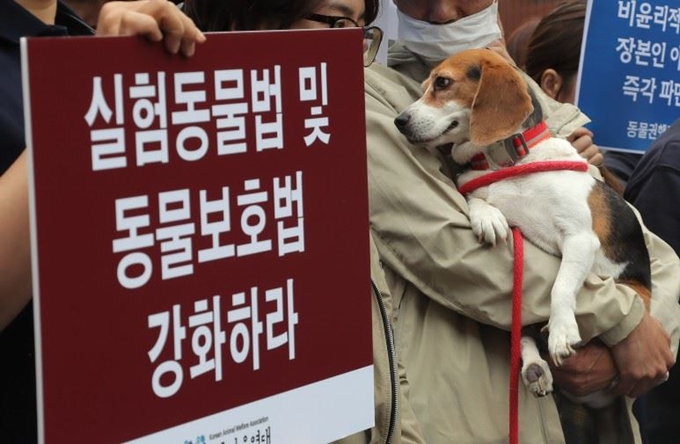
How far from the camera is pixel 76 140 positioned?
1.20 meters

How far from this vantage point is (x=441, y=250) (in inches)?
88.0

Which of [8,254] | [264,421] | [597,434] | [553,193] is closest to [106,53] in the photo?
[8,254]

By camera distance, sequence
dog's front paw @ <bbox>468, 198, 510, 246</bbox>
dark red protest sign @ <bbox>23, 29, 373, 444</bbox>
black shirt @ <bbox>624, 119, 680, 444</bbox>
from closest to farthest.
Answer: dark red protest sign @ <bbox>23, 29, 373, 444</bbox>, dog's front paw @ <bbox>468, 198, 510, 246</bbox>, black shirt @ <bbox>624, 119, 680, 444</bbox>

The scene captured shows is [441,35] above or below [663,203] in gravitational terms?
above

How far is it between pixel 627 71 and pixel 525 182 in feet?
4.67

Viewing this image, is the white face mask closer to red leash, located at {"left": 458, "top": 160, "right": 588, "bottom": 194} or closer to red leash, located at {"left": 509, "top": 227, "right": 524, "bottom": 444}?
red leash, located at {"left": 458, "top": 160, "right": 588, "bottom": 194}

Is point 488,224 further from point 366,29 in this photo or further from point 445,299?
point 366,29

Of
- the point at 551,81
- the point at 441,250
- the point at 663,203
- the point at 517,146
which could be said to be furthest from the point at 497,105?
the point at 551,81

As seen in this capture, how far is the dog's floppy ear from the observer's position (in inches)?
96.3

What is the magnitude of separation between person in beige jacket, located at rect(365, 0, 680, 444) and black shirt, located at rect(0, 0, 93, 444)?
0.99 meters

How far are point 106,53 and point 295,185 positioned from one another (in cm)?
38

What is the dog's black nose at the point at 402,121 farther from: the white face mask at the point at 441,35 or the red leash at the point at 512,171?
the white face mask at the point at 441,35

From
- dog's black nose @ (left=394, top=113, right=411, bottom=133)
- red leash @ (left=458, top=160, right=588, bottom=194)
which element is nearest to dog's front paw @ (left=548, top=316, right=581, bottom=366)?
red leash @ (left=458, top=160, right=588, bottom=194)

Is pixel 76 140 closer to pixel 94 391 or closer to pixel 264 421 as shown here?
pixel 94 391
